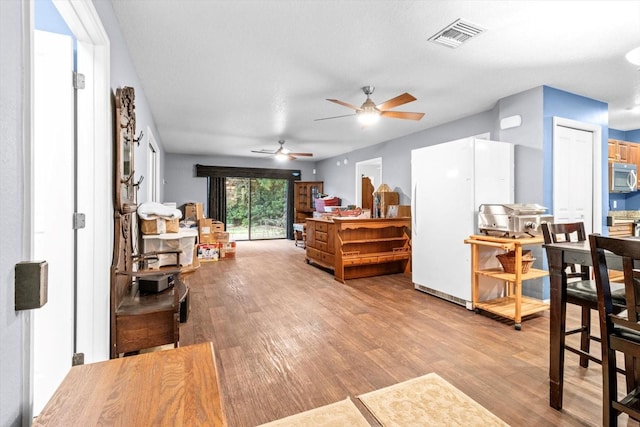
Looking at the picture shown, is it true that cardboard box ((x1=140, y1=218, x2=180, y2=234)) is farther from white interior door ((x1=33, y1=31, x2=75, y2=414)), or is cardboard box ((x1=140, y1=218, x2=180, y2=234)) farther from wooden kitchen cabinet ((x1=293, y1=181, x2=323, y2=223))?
wooden kitchen cabinet ((x1=293, y1=181, x2=323, y2=223))

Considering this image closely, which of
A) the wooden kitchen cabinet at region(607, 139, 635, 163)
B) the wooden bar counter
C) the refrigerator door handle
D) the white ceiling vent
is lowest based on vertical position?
the wooden bar counter

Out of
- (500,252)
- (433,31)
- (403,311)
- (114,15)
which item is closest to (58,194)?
(114,15)

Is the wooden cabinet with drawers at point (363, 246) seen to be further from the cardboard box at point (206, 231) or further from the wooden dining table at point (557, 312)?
the wooden dining table at point (557, 312)

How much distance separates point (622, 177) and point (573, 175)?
185cm

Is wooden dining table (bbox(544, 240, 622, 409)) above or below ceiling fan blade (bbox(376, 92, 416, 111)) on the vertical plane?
below

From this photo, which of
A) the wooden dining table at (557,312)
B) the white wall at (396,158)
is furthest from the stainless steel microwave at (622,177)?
the wooden dining table at (557,312)

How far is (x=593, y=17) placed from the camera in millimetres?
2254

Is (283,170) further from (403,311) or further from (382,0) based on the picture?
(382,0)

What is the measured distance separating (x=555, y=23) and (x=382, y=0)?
138 centimetres

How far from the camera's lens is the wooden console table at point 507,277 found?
2932 mm

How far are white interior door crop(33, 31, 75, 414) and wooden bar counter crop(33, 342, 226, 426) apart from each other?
3.41 ft

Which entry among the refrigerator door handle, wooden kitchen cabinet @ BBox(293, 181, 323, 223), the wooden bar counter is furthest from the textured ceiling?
wooden kitchen cabinet @ BBox(293, 181, 323, 223)

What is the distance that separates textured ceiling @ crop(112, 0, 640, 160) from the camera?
2.18 meters

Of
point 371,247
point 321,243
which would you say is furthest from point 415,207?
point 321,243
